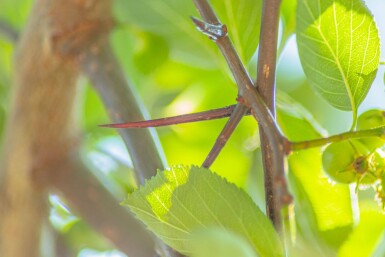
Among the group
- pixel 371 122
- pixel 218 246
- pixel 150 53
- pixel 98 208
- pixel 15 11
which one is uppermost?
pixel 15 11

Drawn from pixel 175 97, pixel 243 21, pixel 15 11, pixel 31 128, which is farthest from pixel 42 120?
pixel 15 11

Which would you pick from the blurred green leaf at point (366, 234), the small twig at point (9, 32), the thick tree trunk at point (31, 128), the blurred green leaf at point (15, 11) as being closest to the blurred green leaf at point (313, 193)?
the blurred green leaf at point (366, 234)

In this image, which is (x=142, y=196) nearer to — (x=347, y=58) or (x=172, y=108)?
(x=347, y=58)

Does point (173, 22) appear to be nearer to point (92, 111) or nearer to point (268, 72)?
point (92, 111)

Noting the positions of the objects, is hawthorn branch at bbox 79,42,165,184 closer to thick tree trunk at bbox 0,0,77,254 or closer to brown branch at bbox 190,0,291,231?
thick tree trunk at bbox 0,0,77,254

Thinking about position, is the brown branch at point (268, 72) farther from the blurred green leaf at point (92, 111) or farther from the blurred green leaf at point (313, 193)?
the blurred green leaf at point (92, 111)

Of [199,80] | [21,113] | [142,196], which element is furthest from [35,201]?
[142,196]

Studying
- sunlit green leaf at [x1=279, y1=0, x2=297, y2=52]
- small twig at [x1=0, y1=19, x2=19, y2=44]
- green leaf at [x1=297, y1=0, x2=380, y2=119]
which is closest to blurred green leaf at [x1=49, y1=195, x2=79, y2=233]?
small twig at [x1=0, y1=19, x2=19, y2=44]
